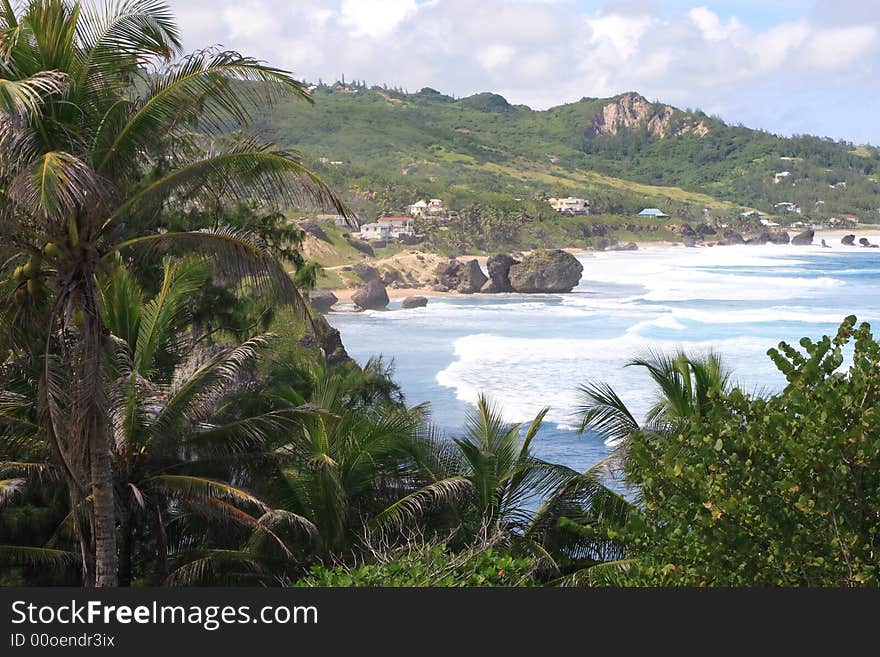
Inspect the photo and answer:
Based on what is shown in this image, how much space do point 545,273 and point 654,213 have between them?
40207mm

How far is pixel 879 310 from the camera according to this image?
199 ft

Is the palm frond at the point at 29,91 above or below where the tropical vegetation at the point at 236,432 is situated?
above

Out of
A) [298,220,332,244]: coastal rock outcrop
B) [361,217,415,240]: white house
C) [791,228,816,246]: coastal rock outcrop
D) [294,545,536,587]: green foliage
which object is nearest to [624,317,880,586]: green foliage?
[294,545,536,587]: green foliage

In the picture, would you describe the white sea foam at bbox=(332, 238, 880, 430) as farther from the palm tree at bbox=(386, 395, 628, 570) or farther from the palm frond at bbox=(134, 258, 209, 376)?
the palm frond at bbox=(134, 258, 209, 376)

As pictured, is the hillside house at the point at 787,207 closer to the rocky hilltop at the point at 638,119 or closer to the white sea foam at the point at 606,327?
the rocky hilltop at the point at 638,119

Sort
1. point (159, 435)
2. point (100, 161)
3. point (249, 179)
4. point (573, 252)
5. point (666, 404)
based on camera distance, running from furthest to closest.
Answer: point (573, 252) → point (666, 404) → point (159, 435) → point (249, 179) → point (100, 161)

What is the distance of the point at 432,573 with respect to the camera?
6602 millimetres

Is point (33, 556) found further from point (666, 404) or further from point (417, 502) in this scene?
point (666, 404)

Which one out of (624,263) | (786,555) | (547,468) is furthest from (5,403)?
(624,263)

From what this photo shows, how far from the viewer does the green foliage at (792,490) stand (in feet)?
18.5

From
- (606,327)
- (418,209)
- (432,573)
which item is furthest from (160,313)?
(418,209)

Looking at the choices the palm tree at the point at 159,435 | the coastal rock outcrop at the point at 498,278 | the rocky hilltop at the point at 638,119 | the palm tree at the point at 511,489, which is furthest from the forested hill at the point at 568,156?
the palm tree at the point at 159,435

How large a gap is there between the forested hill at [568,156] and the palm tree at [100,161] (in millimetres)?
76973

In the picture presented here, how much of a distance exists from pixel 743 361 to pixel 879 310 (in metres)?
18.6
